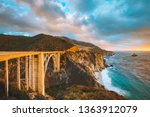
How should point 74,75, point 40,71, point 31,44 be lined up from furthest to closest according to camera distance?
1. point 31,44
2. point 74,75
3. point 40,71

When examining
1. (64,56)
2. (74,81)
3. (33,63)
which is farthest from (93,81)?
(64,56)

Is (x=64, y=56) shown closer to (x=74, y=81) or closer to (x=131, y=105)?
(x=74, y=81)

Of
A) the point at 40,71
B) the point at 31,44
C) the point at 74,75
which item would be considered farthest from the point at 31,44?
the point at 40,71

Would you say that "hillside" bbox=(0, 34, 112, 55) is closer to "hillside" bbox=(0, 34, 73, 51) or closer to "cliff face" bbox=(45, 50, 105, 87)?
"hillside" bbox=(0, 34, 73, 51)

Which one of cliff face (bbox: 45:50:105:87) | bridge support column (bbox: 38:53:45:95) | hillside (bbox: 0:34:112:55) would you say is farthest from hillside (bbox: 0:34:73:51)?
bridge support column (bbox: 38:53:45:95)

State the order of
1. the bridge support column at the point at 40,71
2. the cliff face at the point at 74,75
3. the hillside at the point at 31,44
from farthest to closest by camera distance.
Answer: the hillside at the point at 31,44 < the cliff face at the point at 74,75 < the bridge support column at the point at 40,71

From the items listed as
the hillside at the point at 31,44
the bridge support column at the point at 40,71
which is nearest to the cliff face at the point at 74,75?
the bridge support column at the point at 40,71

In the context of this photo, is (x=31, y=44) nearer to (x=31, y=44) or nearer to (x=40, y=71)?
(x=31, y=44)

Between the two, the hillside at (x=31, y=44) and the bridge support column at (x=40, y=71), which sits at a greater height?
the hillside at (x=31, y=44)

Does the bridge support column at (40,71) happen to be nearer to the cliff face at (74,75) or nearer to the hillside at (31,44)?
the cliff face at (74,75)

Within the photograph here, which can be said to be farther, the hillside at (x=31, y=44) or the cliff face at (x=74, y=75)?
the hillside at (x=31, y=44)

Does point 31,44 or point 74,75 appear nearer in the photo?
point 74,75
